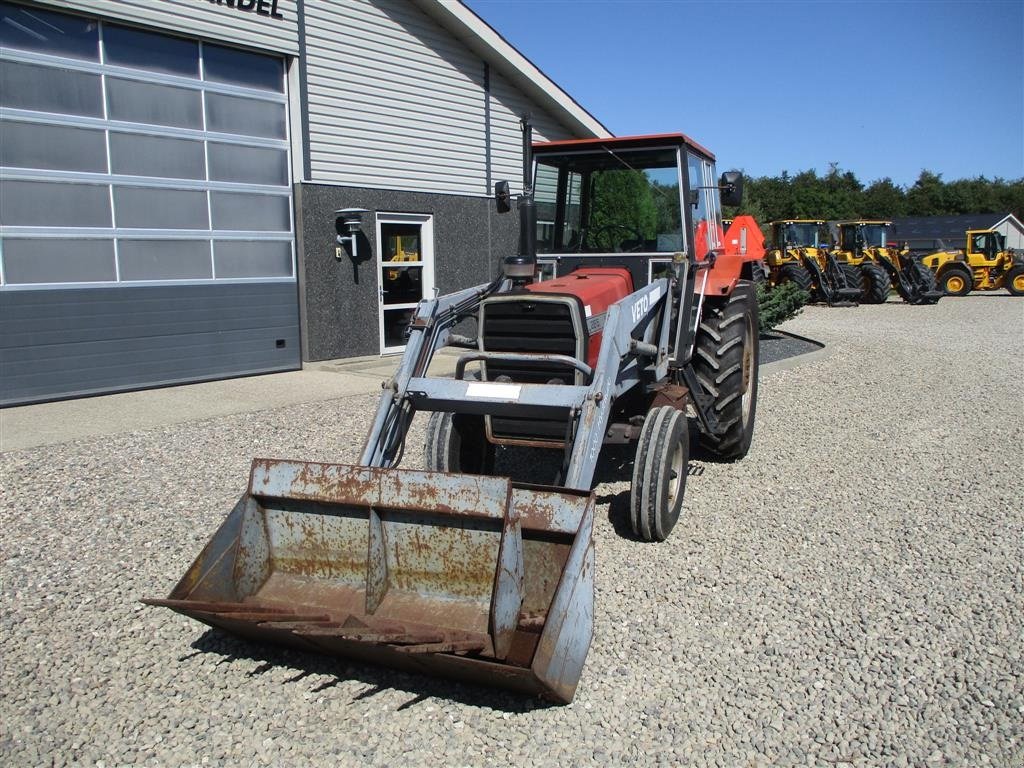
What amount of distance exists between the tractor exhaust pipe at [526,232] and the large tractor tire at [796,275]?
17.3 m

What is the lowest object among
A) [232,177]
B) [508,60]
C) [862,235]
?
[862,235]

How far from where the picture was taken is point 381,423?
448 cm

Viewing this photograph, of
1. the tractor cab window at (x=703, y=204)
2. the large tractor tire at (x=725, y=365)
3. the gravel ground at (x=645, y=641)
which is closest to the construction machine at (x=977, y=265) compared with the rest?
the gravel ground at (x=645, y=641)

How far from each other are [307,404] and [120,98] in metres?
3.95

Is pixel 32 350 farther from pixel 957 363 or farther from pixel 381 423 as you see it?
pixel 957 363

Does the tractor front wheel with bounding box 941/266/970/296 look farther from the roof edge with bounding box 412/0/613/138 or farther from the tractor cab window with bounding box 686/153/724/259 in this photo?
the tractor cab window with bounding box 686/153/724/259

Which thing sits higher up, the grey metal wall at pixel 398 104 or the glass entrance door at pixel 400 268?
the grey metal wall at pixel 398 104

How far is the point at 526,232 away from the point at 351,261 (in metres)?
6.57

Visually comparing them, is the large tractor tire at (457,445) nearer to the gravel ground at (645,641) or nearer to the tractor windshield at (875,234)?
the gravel ground at (645,641)

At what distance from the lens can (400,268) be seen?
12680 mm

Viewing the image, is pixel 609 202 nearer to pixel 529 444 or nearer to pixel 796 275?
pixel 529 444

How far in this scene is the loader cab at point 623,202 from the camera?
580cm

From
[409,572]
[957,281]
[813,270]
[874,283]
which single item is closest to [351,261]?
[409,572]

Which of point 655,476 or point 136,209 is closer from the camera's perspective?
point 655,476
